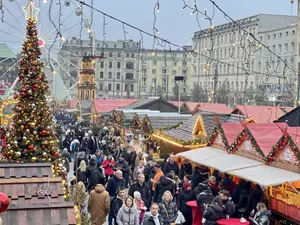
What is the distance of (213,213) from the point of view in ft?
29.0

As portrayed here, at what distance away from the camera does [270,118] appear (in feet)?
68.6

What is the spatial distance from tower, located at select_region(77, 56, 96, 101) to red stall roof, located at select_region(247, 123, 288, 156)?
4068cm

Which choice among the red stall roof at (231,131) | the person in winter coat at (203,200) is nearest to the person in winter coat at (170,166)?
the red stall roof at (231,131)

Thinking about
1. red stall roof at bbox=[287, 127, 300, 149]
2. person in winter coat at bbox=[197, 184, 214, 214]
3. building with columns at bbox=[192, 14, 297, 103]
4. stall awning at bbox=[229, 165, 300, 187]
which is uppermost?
building with columns at bbox=[192, 14, 297, 103]

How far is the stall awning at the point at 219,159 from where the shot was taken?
1137 cm

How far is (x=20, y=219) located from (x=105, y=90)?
309 feet

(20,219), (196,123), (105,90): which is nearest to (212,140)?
(196,123)

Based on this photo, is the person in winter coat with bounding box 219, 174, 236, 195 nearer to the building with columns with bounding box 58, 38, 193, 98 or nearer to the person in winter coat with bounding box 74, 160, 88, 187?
the person in winter coat with bounding box 74, 160, 88, 187

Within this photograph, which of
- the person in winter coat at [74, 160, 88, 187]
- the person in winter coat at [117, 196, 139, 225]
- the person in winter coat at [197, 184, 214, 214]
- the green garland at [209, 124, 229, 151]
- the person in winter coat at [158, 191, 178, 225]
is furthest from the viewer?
the green garland at [209, 124, 229, 151]

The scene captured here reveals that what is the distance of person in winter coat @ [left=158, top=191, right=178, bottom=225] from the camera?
8484 mm

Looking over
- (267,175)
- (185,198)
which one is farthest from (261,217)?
(185,198)

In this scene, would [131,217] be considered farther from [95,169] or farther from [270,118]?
[270,118]

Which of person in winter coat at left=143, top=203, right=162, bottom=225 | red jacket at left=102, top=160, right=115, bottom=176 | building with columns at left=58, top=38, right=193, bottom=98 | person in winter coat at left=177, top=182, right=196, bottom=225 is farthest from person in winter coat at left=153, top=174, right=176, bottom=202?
building with columns at left=58, top=38, right=193, bottom=98

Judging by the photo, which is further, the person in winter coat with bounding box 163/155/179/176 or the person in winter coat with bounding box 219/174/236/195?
the person in winter coat with bounding box 163/155/179/176
